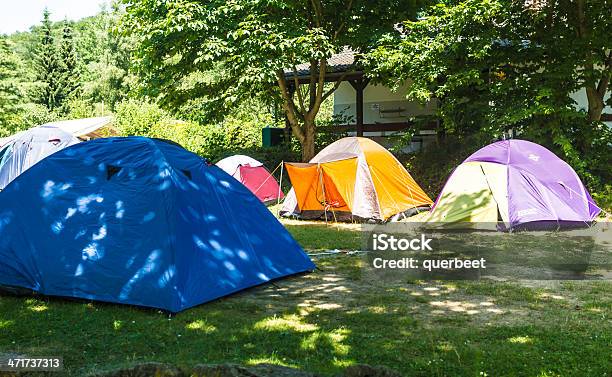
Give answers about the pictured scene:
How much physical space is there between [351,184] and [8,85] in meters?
22.9

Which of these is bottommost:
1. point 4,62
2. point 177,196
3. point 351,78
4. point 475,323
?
point 475,323

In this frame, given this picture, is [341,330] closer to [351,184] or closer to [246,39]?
[351,184]

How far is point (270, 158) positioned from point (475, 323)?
1331 centimetres

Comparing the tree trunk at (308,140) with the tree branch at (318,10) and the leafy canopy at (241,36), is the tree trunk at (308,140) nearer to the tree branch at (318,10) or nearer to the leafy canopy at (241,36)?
the leafy canopy at (241,36)

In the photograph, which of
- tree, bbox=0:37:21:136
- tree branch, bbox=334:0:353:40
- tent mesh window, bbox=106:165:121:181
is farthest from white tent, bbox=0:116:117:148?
tent mesh window, bbox=106:165:121:181

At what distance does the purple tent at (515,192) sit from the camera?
370 inches

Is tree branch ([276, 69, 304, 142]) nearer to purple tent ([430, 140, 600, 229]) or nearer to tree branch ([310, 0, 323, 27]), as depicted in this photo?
tree branch ([310, 0, 323, 27])

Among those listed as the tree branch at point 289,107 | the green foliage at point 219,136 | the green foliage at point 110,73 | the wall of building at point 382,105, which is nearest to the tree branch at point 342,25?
the tree branch at point 289,107

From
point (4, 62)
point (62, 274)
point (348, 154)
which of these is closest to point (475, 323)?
point (62, 274)

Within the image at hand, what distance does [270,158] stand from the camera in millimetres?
17656

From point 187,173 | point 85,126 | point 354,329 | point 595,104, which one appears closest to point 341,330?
point 354,329

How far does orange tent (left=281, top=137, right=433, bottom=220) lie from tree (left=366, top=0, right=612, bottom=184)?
2.31 metres

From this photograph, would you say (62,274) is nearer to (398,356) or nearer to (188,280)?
(188,280)

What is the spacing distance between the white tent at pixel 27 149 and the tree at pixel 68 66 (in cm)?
2924
